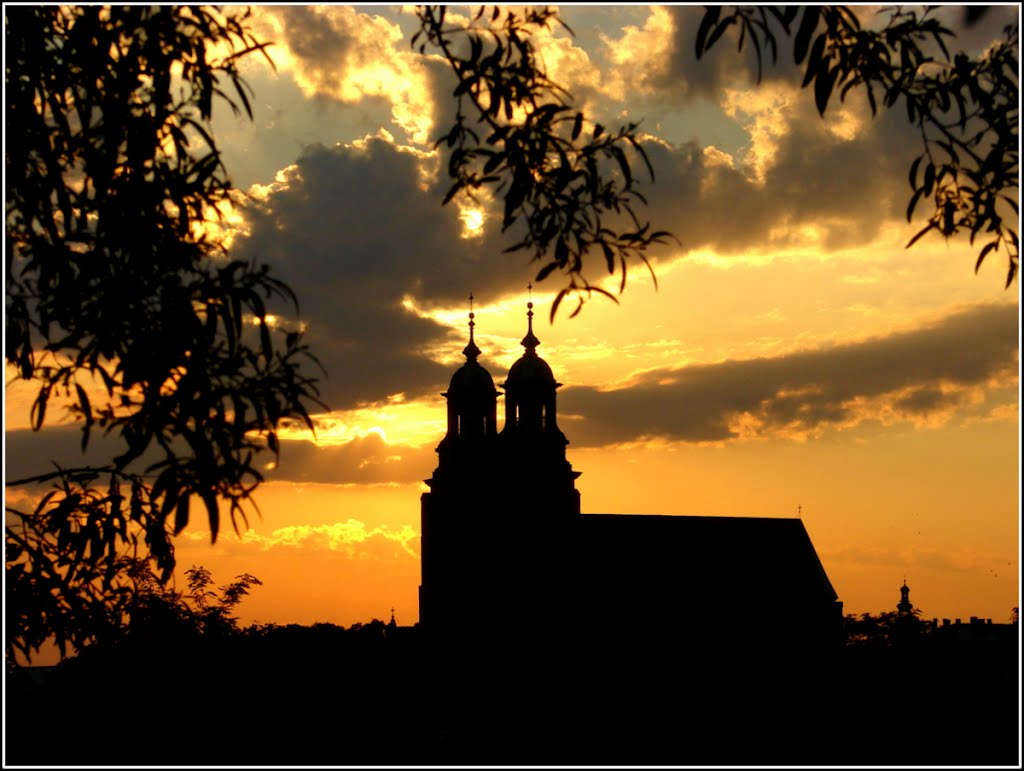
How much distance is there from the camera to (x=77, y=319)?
9234mm

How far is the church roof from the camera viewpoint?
2514 inches

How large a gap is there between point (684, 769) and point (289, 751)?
14.5ft

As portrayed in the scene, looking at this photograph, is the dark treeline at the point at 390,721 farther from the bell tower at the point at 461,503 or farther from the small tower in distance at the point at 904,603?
the small tower in distance at the point at 904,603

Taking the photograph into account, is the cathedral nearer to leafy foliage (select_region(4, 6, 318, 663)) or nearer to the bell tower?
the bell tower

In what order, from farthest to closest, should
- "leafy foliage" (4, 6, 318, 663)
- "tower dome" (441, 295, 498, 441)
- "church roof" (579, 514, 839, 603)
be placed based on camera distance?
"church roof" (579, 514, 839, 603), "tower dome" (441, 295, 498, 441), "leafy foliage" (4, 6, 318, 663)

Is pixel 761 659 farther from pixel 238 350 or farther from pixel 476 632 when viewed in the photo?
pixel 238 350

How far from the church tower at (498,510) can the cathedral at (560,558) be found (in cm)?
6

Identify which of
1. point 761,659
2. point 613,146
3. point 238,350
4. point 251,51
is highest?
A: point 251,51

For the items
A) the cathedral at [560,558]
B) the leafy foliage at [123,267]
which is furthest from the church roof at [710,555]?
the leafy foliage at [123,267]

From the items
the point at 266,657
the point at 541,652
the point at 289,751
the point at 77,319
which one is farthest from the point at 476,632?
the point at 77,319

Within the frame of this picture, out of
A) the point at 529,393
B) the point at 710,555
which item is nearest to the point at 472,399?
the point at 529,393

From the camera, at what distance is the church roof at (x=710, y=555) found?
63844 mm

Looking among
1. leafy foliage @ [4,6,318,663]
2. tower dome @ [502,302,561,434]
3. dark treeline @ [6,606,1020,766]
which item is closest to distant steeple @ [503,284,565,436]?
tower dome @ [502,302,561,434]

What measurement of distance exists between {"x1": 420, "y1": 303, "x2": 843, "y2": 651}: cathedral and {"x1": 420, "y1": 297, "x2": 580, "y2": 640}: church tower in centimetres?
6
